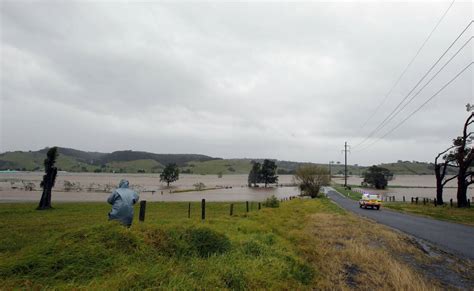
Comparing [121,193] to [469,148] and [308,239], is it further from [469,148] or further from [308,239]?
[469,148]

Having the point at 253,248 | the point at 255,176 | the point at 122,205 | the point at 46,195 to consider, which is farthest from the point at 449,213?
the point at 255,176

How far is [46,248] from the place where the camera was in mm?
4867

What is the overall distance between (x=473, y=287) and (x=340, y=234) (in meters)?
6.23

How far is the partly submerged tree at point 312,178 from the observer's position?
57812 mm

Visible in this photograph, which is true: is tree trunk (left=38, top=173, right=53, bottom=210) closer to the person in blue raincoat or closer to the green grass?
the person in blue raincoat

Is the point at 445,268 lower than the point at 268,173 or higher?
lower

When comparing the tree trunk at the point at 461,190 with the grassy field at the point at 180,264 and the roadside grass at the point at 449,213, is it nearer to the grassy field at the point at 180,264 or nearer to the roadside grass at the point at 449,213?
the roadside grass at the point at 449,213

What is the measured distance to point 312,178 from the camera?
58781 mm

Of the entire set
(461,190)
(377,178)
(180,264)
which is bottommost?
(377,178)

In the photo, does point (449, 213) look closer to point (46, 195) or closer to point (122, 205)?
point (122, 205)

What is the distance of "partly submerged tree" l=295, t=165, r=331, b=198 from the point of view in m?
57.8

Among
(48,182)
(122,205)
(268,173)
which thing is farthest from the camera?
(268,173)

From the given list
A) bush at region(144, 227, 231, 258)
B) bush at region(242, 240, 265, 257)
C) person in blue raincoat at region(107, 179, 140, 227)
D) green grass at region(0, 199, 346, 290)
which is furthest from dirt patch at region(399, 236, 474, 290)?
person in blue raincoat at region(107, 179, 140, 227)

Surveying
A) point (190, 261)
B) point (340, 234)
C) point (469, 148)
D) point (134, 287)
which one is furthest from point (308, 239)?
point (469, 148)
